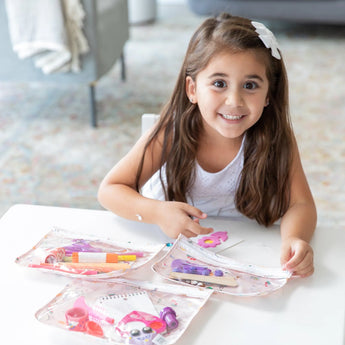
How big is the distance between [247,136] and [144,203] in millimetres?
291

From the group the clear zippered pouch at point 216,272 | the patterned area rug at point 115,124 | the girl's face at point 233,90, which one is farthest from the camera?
the patterned area rug at point 115,124

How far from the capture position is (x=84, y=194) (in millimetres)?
2195

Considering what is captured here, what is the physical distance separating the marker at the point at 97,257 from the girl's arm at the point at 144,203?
0.12 metres

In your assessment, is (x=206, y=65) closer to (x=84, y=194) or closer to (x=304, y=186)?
(x=304, y=186)

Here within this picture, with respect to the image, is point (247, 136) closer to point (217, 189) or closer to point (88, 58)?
point (217, 189)

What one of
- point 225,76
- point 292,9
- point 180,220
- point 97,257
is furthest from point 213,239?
point 292,9

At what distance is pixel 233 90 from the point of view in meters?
1.04

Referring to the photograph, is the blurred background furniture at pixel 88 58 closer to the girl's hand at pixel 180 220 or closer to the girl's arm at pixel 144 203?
the girl's arm at pixel 144 203

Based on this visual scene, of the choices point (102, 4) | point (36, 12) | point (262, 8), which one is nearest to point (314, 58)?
point (262, 8)

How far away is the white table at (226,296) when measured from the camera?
0.71 meters

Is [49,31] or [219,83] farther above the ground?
[219,83]

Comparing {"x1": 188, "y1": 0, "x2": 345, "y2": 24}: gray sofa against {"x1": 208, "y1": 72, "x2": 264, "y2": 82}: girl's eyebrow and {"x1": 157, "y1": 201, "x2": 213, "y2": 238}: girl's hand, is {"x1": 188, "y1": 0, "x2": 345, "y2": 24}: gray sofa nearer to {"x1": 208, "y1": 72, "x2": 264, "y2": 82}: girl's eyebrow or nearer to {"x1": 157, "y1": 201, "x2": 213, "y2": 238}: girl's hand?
{"x1": 208, "y1": 72, "x2": 264, "y2": 82}: girl's eyebrow

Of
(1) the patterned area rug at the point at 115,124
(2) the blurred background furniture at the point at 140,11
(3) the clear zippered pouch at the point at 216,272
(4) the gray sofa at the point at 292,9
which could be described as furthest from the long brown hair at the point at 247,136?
(2) the blurred background furniture at the point at 140,11

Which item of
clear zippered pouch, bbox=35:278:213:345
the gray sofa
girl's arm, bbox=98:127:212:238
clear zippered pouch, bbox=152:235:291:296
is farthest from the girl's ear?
the gray sofa
